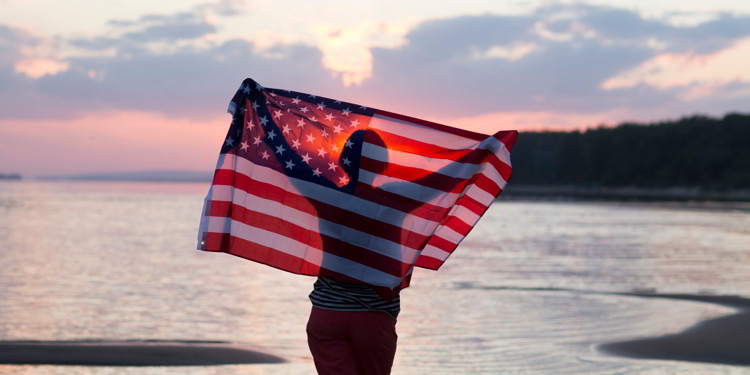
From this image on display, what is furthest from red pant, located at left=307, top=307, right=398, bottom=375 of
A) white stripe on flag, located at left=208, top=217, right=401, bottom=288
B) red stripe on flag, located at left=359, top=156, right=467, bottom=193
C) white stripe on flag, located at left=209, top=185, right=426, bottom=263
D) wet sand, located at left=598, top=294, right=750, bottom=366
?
wet sand, located at left=598, top=294, right=750, bottom=366

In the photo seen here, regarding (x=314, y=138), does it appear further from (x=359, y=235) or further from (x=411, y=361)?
(x=411, y=361)

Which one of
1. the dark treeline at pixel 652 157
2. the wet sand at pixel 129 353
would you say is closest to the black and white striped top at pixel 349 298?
the wet sand at pixel 129 353

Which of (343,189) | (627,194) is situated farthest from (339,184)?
(627,194)

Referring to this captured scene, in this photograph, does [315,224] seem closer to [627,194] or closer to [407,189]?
[407,189]

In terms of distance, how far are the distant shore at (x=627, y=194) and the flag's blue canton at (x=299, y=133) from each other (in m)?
101

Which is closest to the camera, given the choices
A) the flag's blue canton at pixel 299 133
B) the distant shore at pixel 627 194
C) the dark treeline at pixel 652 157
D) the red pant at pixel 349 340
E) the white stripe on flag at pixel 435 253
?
the red pant at pixel 349 340

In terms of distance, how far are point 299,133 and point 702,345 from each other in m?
7.93

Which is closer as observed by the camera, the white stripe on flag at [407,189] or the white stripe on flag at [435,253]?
the white stripe on flag at [407,189]

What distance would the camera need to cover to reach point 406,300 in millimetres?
15812

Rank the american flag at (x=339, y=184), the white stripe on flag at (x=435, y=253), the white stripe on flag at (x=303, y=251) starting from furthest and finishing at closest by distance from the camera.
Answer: the white stripe on flag at (x=435, y=253) → the american flag at (x=339, y=184) → the white stripe on flag at (x=303, y=251)

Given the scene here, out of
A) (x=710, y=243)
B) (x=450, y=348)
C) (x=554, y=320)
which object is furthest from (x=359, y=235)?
(x=710, y=243)

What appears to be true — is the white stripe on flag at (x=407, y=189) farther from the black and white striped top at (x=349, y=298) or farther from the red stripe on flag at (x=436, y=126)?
the black and white striped top at (x=349, y=298)

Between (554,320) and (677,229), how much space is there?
28220mm

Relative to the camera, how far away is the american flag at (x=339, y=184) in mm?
5293
